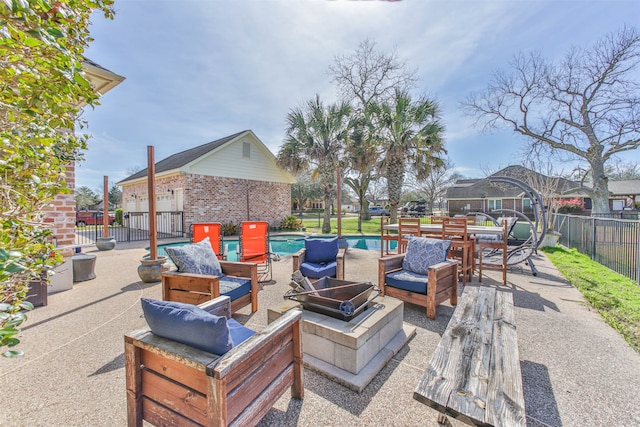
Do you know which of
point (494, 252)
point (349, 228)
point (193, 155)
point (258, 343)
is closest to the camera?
point (258, 343)

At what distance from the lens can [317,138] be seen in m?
13.0

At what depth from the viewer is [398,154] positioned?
11789mm

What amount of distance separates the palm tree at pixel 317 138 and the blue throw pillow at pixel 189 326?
11.9 meters

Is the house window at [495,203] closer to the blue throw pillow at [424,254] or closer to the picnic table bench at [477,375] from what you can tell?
the blue throw pillow at [424,254]

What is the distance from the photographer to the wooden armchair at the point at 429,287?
3.36 meters

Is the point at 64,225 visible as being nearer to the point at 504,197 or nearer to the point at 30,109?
the point at 30,109

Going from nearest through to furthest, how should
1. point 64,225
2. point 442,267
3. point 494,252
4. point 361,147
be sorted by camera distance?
point 442,267 → point 64,225 → point 494,252 → point 361,147

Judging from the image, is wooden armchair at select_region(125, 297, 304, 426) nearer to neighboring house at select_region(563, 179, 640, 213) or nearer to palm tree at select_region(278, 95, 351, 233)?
palm tree at select_region(278, 95, 351, 233)

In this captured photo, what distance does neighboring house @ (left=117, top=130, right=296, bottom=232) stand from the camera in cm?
1230

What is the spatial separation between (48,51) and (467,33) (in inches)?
311

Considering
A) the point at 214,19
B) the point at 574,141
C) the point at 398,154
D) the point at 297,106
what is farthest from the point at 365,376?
the point at 574,141

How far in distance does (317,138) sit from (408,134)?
4219mm

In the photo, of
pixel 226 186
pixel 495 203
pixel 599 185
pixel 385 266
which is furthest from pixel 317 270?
pixel 495 203

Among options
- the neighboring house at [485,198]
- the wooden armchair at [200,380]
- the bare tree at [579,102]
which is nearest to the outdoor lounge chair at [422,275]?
the wooden armchair at [200,380]
